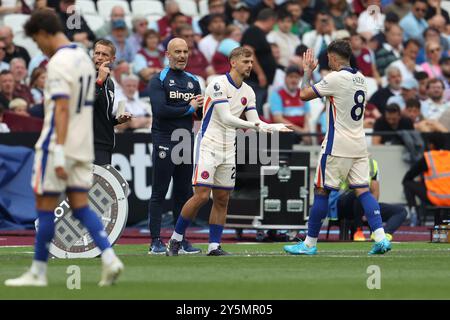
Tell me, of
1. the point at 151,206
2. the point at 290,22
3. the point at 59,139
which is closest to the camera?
the point at 59,139

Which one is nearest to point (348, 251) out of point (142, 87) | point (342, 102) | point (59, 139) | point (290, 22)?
point (342, 102)

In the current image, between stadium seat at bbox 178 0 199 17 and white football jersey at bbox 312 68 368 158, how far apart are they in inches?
431

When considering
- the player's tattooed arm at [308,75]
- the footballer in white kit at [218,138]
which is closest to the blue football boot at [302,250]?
the footballer in white kit at [218,138]

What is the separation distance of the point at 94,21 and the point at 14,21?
4.81 feet

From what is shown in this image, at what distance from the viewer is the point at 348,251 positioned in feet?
49.7

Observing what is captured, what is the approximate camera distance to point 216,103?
1391cm

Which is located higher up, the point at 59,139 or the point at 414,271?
the point at 59,139

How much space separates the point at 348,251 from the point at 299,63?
8.55 meters

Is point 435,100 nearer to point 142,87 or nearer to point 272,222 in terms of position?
point 142,87

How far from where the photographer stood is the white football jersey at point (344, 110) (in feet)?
46.4

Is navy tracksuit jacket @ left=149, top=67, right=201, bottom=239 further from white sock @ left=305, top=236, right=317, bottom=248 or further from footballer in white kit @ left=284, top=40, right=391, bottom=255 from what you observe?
white sock @ left=305, top=236, right=317, bottom=248

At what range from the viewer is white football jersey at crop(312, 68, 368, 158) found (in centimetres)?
1413

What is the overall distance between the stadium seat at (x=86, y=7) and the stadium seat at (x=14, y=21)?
1.09 metres

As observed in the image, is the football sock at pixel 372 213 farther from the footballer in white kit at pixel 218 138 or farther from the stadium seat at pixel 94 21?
the stadium seat at pixel 94 21
